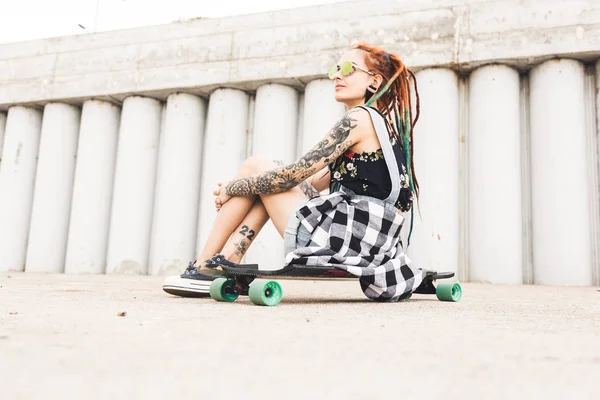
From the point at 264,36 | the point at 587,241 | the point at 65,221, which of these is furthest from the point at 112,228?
the point at 587,241

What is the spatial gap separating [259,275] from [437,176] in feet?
9.50

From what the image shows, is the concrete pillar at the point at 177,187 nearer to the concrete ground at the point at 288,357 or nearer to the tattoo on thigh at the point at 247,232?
the tattoo on thigh at the point at 247,232

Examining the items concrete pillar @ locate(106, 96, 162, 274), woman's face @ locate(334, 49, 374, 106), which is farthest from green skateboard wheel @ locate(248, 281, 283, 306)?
concrete pillar @ locate(106, 96, 162, 274)

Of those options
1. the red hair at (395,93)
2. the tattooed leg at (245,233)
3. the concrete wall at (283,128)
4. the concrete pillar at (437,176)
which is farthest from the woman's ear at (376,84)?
the concrete pillar at (437,176)

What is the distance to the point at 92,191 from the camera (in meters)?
5.48

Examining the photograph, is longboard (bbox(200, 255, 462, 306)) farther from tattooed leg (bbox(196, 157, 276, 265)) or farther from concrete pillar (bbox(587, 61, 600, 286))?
concrete pillar (bbox(587, 61, 600, 286))

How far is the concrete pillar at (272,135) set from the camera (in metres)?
4.86

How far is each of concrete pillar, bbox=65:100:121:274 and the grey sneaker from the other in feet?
12.3

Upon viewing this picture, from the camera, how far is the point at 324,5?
199 inches

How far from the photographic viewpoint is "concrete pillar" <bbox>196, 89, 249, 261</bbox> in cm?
507

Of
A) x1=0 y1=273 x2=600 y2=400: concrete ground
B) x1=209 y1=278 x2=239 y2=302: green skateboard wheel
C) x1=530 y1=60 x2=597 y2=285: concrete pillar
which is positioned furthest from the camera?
x1=530 y1=60 x2=597 y2=285: concrete pillar

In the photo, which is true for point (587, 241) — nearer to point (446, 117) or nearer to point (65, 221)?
point (446, 117)

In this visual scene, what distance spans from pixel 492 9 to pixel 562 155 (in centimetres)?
133

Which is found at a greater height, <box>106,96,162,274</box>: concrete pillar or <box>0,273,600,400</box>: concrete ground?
<box>106,96,162,274</box>: concrete pillar
